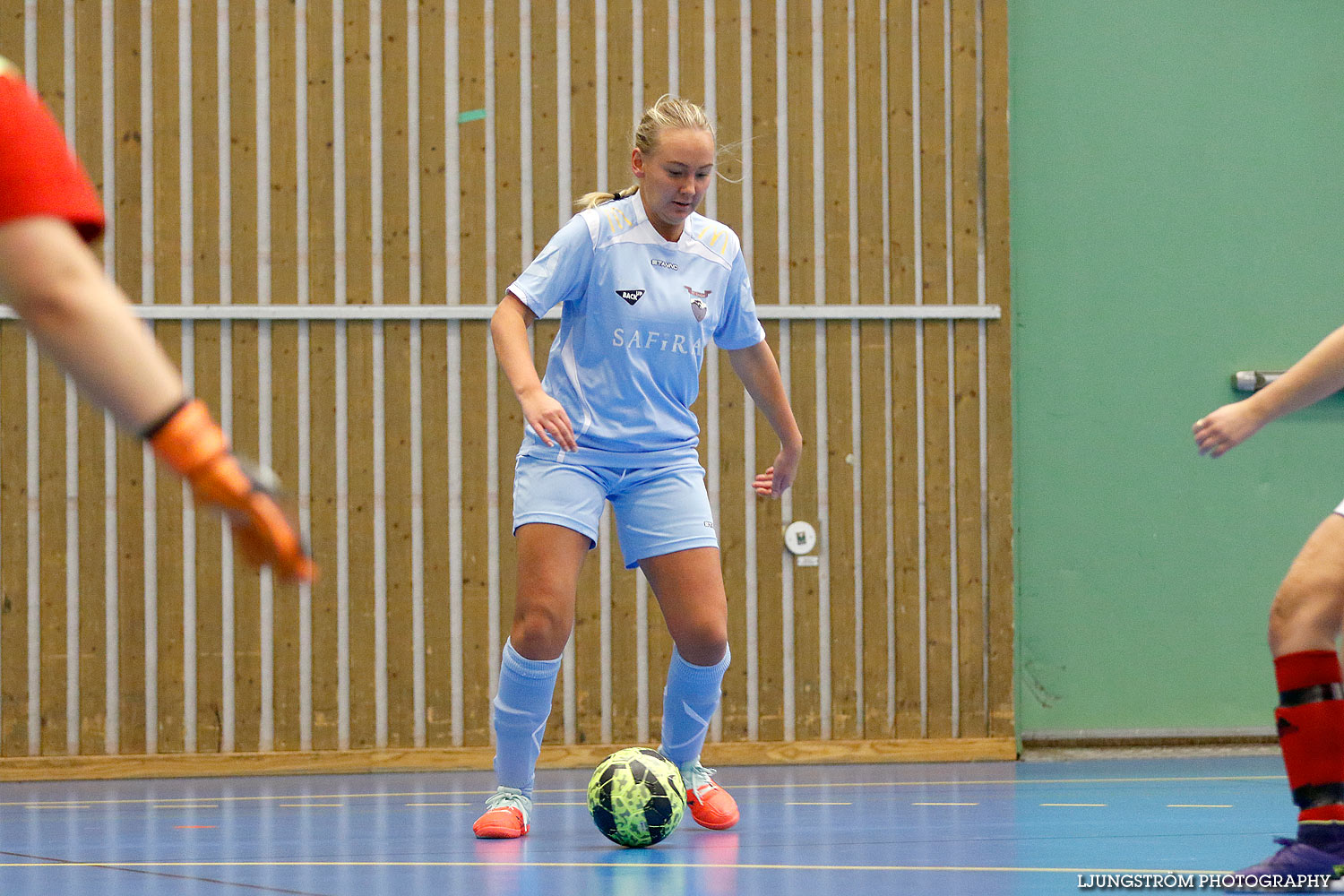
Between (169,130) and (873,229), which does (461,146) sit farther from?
(873,229)

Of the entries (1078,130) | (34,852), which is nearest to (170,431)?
(34,852)

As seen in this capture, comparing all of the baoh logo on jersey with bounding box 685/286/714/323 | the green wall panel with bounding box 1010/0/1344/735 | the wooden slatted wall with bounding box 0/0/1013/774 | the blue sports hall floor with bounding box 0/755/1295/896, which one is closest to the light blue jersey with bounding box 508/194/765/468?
the baoh logo on jersey with bounding box 685/286/714/323

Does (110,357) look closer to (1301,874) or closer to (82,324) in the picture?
(82,324)

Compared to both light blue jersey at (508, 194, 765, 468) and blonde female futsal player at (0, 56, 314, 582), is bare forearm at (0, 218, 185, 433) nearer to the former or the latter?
blonde female futsal player at (0, 56, 314, 582)

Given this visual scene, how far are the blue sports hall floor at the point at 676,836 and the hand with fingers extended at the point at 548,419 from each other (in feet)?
3.01

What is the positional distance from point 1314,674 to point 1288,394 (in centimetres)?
49

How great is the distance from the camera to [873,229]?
6902 mm

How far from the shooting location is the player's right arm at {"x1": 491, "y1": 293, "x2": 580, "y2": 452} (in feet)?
10.7

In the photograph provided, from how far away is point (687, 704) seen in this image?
3998 millimetres

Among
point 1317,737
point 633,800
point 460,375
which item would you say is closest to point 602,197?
point 633,800

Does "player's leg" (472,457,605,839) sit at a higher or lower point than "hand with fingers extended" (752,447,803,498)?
lower

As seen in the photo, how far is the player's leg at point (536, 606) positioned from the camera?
3.70 metres

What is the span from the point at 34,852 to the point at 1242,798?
356 centimetres

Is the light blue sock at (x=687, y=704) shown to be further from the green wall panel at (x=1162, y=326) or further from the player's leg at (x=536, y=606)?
the green wall panel at (x=1162, y=326)
